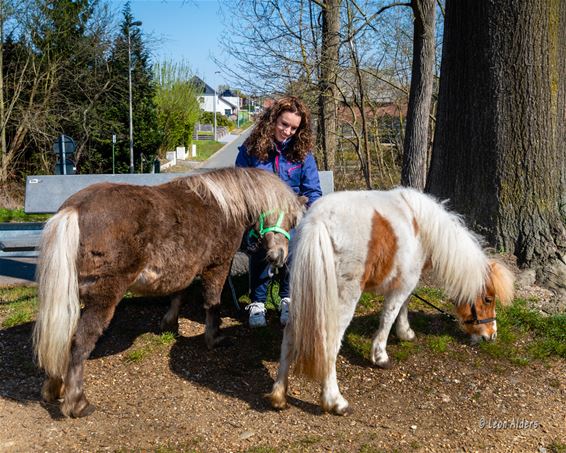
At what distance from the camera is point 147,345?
433 cm

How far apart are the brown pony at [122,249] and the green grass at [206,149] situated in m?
32.3

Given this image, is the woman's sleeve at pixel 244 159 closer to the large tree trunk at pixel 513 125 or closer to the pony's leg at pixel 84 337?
the pony's leg at pixel 84 337

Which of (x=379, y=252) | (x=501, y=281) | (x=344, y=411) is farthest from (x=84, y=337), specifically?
(x=501, y=281)

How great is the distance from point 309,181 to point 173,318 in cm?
172

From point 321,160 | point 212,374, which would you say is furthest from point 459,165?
point 321,160

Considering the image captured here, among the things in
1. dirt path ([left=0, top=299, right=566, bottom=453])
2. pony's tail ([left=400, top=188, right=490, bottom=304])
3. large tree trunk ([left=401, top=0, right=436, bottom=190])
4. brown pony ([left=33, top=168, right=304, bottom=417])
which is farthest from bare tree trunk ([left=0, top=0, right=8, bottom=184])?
pony's tail ([left=400, top=188, right=490, bottom=304])

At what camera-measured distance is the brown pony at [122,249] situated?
3.11 meters

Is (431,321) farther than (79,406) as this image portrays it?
Yes

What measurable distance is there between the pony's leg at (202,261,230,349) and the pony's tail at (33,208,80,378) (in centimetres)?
114

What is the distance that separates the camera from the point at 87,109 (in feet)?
64.4

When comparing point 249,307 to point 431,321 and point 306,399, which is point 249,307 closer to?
point 306,399

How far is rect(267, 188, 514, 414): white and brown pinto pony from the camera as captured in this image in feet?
10.7

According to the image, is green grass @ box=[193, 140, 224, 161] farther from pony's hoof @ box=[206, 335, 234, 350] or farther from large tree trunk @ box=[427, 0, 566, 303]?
pony's hoof @ box=[206, 335, 234, 350]

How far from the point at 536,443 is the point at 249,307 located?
2443mm
